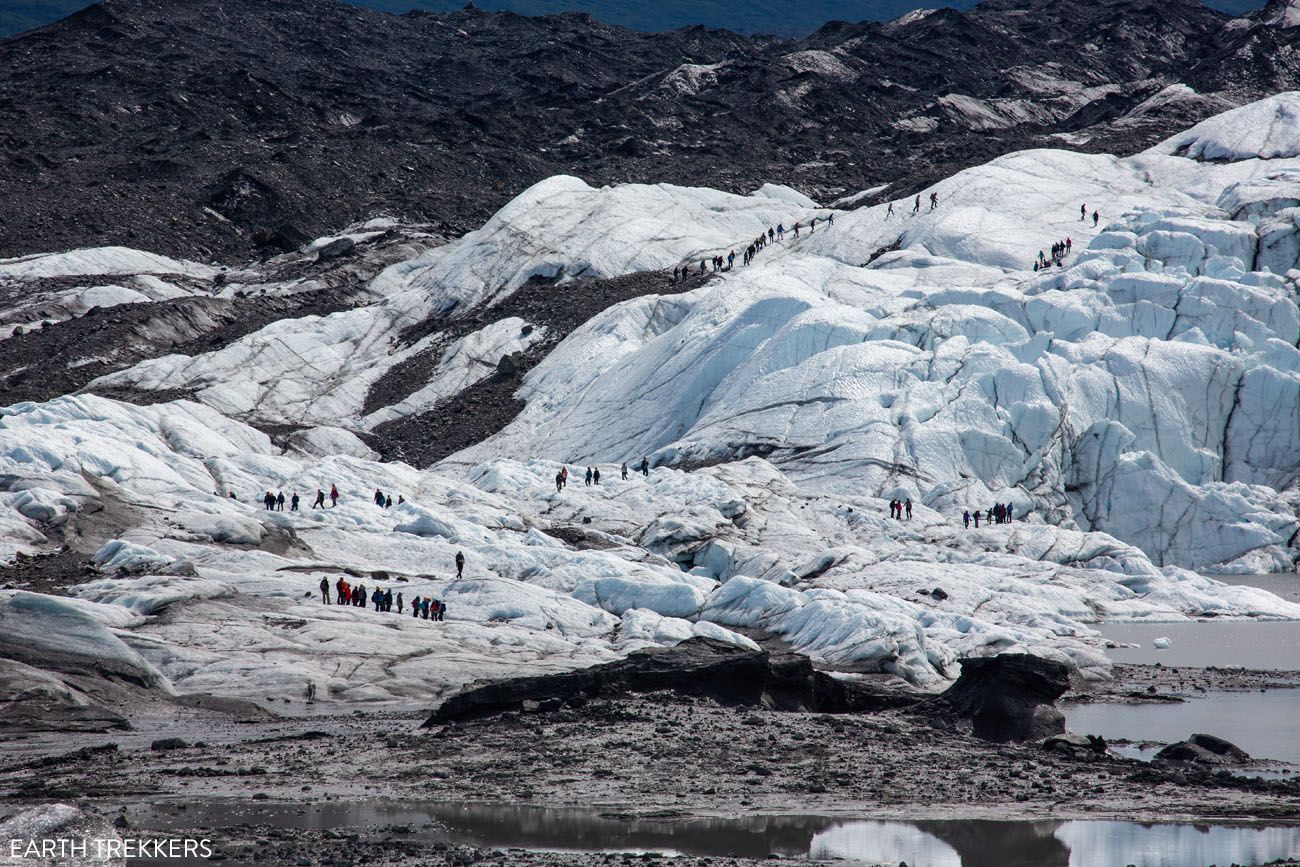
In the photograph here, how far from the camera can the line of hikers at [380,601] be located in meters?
44.0

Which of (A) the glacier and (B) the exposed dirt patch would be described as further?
(B) the exposed dirt patch

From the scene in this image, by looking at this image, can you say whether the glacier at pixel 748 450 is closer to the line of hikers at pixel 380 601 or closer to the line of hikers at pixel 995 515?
the line of hikers at pixel 380 601

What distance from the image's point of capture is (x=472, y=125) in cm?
16100

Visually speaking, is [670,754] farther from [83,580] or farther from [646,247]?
[646,247]

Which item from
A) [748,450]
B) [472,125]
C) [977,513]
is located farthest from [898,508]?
[472,125]

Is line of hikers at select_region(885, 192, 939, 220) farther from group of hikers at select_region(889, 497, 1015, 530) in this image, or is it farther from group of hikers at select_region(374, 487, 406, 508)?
group of hikers at select_region(374, 487, 406, 508)

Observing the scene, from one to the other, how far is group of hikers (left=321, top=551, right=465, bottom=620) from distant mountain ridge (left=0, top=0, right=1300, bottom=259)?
74.7 metres

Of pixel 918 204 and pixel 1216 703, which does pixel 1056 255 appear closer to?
pixel 918 204

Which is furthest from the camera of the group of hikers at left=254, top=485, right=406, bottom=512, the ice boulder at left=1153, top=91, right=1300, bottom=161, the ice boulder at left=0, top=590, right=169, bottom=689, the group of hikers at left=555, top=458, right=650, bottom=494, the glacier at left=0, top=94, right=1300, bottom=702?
the ice boulder at left=1153, top=91, right=1300, bottom=161

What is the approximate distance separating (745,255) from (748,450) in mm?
32593

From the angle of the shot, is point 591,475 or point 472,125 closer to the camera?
point 591,475

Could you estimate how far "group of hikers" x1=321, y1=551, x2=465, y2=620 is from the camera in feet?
144

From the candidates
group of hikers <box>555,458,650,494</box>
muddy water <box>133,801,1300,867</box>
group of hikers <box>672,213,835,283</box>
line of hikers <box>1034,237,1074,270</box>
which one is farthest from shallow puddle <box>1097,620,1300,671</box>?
group of hikers <box>672,213,835,283</box>

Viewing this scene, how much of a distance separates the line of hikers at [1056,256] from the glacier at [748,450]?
0.75m
